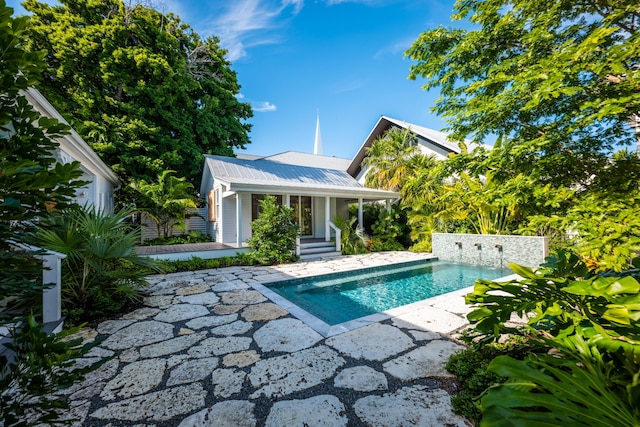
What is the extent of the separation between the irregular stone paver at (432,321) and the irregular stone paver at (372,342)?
0.33 meters

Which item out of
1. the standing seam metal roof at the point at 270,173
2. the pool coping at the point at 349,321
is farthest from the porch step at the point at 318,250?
the pool coping at the point at 349,321

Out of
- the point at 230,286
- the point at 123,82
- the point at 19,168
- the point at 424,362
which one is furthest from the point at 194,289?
the point at 123,82

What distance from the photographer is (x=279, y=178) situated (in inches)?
508

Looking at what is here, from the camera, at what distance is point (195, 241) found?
13.0 metres

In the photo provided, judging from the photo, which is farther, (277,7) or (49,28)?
(49,28)

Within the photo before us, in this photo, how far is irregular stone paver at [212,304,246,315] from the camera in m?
4.52

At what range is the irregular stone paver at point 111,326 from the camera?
3.74 m

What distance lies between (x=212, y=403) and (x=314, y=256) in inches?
317

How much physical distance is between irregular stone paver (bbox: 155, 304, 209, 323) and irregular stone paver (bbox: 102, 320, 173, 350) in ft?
0.65

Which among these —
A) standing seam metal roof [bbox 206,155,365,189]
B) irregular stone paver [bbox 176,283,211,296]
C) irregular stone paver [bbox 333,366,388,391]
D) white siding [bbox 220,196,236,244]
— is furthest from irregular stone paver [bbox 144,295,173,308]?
standing seam metal roof [bbox 206,155,365,189]

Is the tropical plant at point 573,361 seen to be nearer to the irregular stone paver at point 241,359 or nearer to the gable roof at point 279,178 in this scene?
the irregular stone paver at point 241,359

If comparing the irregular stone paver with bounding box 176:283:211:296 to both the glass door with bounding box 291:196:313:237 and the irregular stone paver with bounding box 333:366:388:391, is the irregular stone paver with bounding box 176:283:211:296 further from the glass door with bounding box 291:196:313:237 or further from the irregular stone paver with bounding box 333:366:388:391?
the glass door with bounding box 291:196:313:237

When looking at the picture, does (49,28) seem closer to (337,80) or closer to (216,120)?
(216,120)

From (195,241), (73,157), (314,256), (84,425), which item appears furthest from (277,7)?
(84,425)
